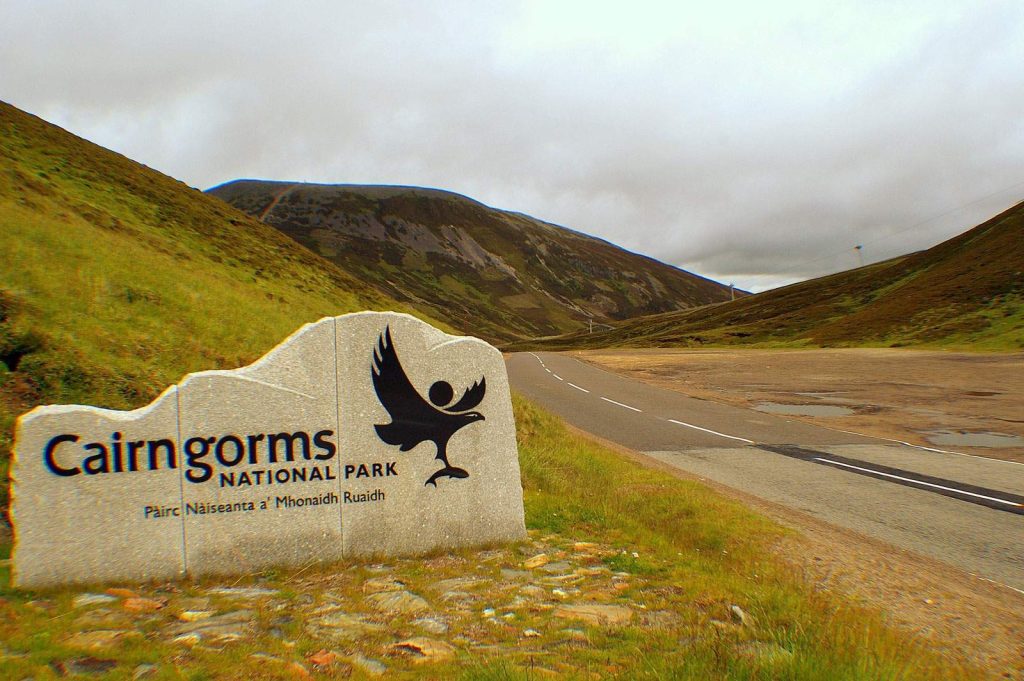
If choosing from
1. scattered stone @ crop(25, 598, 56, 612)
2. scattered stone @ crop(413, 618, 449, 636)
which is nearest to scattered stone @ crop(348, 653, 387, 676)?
scattered stone @ crop(413, 618, 449, 636)

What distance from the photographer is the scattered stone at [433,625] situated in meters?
3.93

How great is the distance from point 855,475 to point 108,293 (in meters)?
14.0

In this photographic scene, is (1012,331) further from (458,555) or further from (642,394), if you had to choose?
(458,555)

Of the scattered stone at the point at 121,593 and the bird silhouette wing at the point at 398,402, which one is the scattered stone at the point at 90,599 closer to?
the scattered stone at the point at 121,593

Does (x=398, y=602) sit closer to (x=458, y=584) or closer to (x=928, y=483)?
(x=458, y=584)

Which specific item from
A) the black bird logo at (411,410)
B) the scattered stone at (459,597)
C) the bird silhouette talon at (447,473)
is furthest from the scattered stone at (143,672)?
the bird silhouette talon at (447,473)

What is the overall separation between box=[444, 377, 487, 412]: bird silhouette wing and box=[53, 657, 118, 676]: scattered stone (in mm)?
3453

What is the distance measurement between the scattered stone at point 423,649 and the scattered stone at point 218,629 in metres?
1.04

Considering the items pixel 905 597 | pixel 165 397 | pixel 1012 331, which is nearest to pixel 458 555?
pixel 165 397

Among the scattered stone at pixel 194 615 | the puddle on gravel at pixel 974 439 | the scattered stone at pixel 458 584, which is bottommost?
the puddle on gravel at pixel 974 439

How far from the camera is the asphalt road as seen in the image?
6.96 m

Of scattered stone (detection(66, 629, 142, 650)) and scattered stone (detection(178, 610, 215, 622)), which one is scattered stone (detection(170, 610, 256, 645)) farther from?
scattered stone (detection(66, 629, 142, 650))

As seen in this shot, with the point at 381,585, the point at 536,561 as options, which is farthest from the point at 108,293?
the point at 536,561

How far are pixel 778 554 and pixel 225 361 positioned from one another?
9.38 m
